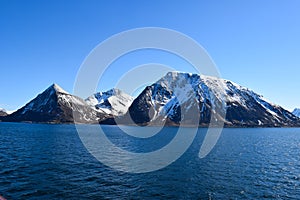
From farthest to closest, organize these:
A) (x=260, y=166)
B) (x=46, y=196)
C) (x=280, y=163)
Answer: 1. (x=280, y=163)
2. (x=260, y=166)
3. (x=46, y=196)

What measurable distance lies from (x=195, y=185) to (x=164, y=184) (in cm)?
614

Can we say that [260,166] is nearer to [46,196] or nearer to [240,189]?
[240,189]

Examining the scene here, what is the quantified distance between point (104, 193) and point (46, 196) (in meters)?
9.12

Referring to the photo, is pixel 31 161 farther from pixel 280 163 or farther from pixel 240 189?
pixel 280 163

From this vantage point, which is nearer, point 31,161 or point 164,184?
point 164,184

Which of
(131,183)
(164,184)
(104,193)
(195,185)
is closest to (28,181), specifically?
(104,193)

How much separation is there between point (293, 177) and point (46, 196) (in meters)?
54.0

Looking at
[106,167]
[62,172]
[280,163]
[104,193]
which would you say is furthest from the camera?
[280,163]

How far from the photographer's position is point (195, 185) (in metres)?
49.0

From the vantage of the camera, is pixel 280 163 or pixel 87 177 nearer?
pixel 87 177

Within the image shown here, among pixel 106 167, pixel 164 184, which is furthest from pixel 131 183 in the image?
pixel 106 167

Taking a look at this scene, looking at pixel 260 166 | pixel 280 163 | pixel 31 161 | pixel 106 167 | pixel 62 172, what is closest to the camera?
pixel 62 172

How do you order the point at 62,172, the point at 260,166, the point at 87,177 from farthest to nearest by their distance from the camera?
1. the point at 260,166
2. the point at 62,172
3. the point at 87,177

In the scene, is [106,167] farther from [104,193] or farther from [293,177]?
[293,177]
